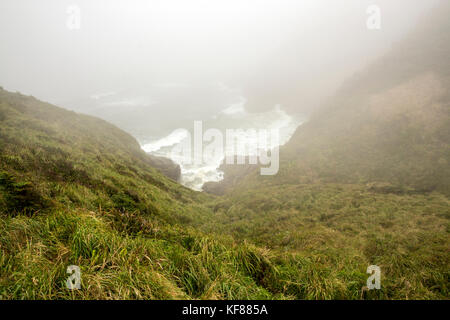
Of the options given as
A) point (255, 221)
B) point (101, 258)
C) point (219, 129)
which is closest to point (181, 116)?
point (219, 129)

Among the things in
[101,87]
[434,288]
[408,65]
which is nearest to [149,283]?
[434,288]

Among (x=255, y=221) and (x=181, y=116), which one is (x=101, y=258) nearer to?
(x=255, y=221)

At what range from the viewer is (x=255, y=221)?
1061cm

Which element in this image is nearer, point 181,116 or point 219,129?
point 219,129

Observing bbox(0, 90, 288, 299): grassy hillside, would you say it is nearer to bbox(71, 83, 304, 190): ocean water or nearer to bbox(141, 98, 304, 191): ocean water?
bbox(141, 98, 304, 191): ocean water

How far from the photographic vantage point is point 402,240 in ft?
23.2

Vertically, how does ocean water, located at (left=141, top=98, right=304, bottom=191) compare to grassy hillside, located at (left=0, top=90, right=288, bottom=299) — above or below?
above

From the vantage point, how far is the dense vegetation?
2.81 m

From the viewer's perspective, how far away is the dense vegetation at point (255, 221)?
2.81 metres

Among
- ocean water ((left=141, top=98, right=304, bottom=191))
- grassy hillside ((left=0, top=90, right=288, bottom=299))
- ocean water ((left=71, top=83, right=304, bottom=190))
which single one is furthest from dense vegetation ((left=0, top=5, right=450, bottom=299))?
ocean water ((left=71, top=83, right=304, bottom=190))

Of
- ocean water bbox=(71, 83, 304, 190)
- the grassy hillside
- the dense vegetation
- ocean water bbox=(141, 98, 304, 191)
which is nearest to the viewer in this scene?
the grassy hillside

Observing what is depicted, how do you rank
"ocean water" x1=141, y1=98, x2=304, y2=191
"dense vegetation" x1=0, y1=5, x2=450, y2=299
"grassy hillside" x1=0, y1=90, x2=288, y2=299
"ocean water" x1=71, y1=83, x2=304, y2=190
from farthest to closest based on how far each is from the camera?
"ocean water" x1=71, y1=83, x2=304, y2=190 < "ocean water" x1=141, y1=98, x2=304, y2=191 < "dense vegetation" x1=0, y1=5, x2=450, y2=299 < "grassy hillside" x1=0, y1=90, x2=288, y2=299

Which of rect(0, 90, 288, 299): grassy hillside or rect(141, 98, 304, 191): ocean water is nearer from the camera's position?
rect(0, 90, 288, 299): grassy hillside
